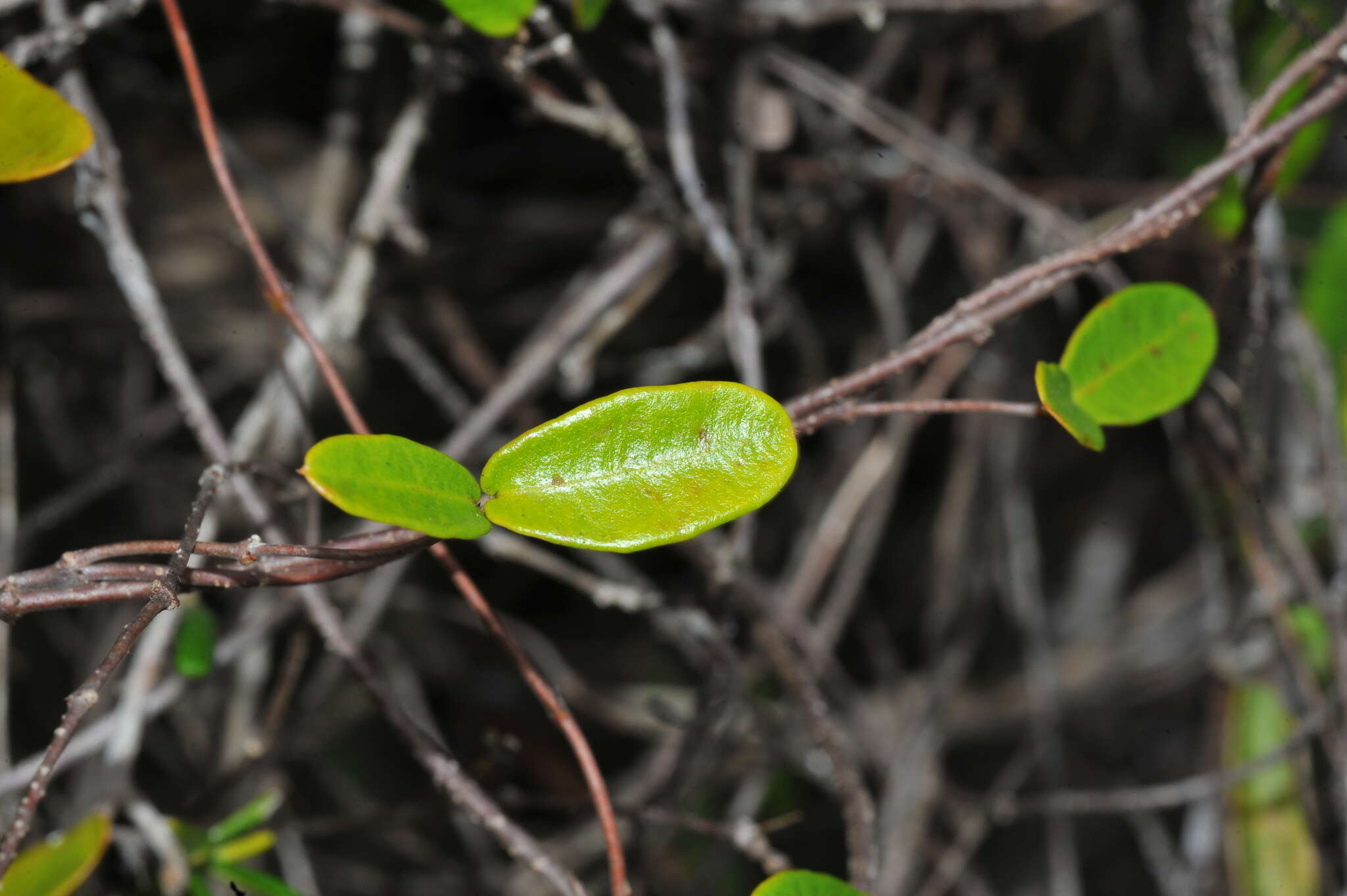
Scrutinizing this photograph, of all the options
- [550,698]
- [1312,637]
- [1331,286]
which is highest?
[1331,286]

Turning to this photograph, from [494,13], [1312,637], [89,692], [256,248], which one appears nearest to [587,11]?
[494,13]

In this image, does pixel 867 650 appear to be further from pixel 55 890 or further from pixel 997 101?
pixel 55 890

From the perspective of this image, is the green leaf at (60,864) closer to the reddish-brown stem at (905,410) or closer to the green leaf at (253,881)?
the green leaf at (253,881)

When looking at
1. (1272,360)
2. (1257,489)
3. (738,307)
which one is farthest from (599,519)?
(1272,360)

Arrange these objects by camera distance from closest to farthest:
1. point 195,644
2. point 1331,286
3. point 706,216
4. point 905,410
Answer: point 905,410
point 195,644
point 706,216
point 1331,286

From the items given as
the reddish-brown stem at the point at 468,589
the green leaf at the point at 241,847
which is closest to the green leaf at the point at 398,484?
the reddish-brown stem at the point at 468,589

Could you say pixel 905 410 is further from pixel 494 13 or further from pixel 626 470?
pixel 494 13
